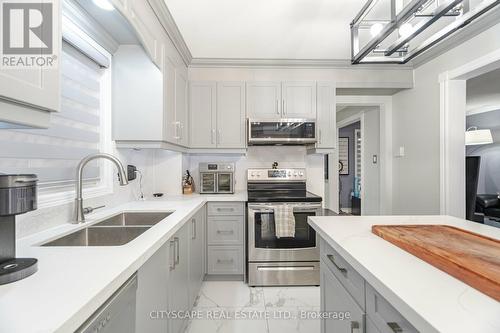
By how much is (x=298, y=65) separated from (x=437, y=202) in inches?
83.1

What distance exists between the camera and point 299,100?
289 centimetres

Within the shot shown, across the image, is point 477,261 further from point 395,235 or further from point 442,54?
point 442,54

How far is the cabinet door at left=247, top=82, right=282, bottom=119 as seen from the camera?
2863mm

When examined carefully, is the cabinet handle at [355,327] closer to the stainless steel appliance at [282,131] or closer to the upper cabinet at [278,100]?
the stainless steel appliance at [282,131]

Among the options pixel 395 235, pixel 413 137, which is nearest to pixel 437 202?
pixel 413 137

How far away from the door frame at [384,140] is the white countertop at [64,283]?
3.08 meters

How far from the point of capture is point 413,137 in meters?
2.92

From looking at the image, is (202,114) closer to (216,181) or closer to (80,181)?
(216,181)

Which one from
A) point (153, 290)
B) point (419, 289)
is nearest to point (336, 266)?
point (419, 289)

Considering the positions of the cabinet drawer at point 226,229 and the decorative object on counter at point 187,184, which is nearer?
the cabinet drawer at point 226,229

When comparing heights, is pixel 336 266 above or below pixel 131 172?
below

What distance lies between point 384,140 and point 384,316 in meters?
3.04

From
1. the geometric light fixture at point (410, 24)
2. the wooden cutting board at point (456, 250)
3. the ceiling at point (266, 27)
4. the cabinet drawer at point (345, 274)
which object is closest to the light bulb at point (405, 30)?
the geometric light fixture at point (410, 24)

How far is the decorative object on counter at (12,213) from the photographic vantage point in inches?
28.4
